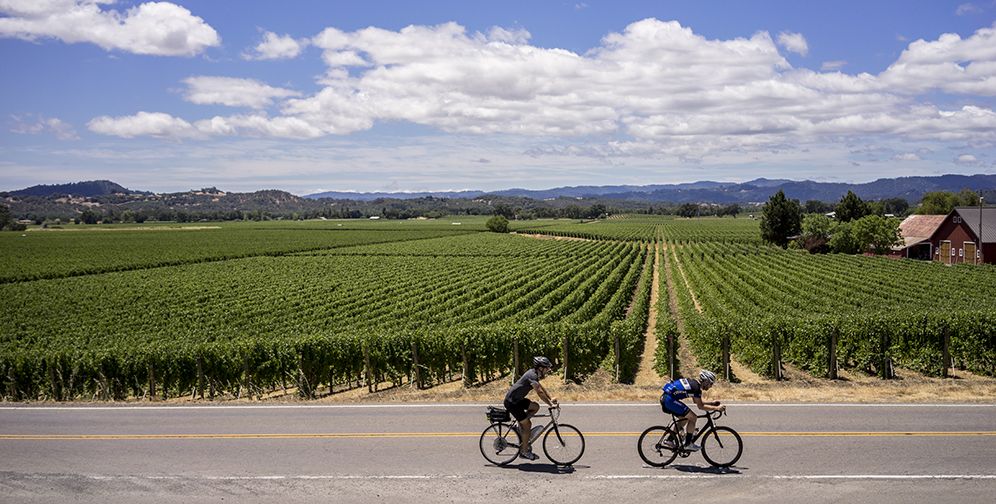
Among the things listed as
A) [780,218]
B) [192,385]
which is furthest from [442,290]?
[780,218]

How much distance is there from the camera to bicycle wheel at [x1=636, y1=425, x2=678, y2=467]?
11.0 meters

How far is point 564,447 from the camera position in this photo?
11.3 m

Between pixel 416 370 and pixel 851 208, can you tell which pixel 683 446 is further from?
pixel 851 208

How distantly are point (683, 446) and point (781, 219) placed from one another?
334 ft

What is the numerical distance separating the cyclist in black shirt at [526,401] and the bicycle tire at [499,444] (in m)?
0.14

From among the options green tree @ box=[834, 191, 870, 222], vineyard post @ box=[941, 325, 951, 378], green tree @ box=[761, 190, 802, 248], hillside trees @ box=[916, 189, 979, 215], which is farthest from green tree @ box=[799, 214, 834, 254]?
vineyard post @ box=[941, 325, 951, 378]

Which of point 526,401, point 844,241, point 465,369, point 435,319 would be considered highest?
point 844,241

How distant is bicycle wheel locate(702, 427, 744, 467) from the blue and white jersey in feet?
2.59

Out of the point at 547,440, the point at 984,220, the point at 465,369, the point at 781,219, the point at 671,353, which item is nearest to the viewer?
the point at 547,440

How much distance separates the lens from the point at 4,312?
40.5m

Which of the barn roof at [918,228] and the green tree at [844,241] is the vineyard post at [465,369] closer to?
the barn roof at [918,228]

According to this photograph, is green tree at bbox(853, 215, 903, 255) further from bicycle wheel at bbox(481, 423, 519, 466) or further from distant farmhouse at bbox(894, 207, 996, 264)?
bicycle wheel at bbox(481, 423, 519, 466)

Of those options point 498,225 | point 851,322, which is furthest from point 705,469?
point 498,225

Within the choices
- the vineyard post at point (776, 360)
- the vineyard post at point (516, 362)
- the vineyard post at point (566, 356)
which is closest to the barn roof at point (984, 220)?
the vineyard post at point (776, 360)
